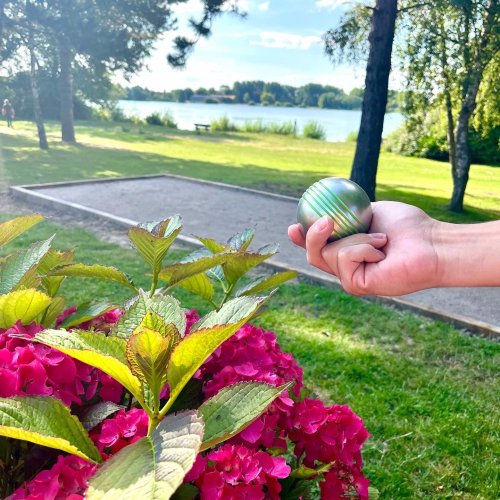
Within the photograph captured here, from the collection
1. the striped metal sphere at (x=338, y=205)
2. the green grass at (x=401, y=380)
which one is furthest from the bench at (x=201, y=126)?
the striped metal sphere at (x=338, y=205)

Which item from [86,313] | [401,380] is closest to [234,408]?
[86,313]

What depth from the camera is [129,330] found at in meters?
0.95

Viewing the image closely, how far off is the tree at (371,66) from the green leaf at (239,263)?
24.9 ft

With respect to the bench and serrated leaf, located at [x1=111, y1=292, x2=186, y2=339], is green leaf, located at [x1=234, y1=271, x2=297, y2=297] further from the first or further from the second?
the bench

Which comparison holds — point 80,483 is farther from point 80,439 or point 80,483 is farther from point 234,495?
point 234,495

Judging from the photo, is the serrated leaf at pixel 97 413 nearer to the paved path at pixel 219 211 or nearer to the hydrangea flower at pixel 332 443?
the hydrangea flower at pixel 332 443

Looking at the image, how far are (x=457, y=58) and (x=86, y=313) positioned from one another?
29.2ft

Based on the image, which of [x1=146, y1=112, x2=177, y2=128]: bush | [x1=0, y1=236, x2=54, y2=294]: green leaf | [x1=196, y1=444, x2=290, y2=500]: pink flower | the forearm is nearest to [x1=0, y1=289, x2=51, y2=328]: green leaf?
[x1=0, y1=236, x2=54, y2=294]: green leaf

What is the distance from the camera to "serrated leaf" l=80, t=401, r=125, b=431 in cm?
90

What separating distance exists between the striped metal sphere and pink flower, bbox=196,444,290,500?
0.76 metres

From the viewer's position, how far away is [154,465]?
65 centimetres

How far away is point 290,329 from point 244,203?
15.6 ft

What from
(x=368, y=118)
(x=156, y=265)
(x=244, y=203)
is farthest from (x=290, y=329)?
(x=368, y=118)

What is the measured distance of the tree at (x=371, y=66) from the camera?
26.1 ft
